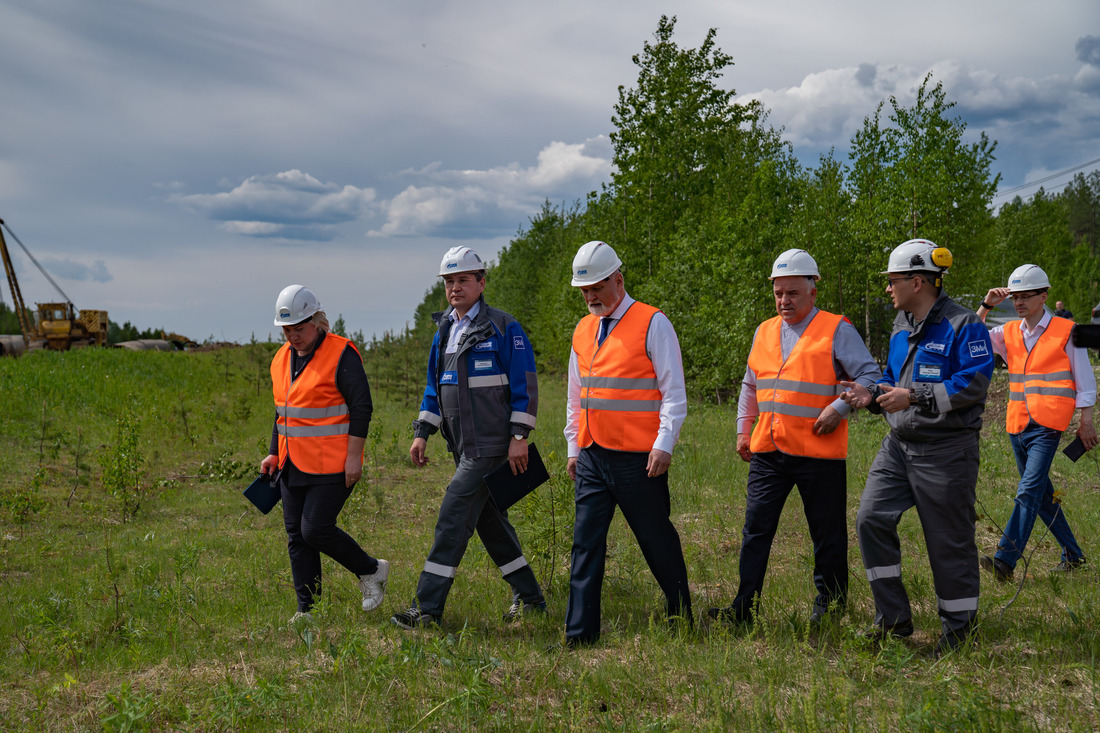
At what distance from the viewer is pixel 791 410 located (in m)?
4.65

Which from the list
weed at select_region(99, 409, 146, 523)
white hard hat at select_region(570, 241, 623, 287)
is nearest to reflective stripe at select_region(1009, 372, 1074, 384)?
white hard hat at select_region(570, 241, 623, 287)

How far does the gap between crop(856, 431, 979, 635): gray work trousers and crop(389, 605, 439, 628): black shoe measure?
106 inches

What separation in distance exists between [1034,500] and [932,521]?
8.15 feet

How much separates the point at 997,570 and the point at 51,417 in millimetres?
16125

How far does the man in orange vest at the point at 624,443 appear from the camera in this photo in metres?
4.48

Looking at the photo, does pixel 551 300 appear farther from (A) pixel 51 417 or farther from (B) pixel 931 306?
(B) pixel 931 306

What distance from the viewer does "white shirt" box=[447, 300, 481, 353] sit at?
16.7 feet

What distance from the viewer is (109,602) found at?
600cm

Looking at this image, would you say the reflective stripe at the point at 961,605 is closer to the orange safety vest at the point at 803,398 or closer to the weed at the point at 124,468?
the orange safety vest at the point at 803,398

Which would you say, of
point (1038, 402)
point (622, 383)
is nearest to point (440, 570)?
point (622, 383)

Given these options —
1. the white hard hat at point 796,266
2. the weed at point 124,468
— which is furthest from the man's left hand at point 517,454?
the weed at point 124,468

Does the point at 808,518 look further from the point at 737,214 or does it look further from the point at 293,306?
the point at 737,214

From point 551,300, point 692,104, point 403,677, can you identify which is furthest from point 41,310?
point 403,677

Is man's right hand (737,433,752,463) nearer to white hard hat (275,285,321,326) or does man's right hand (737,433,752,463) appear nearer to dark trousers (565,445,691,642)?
dark trousers (565,445,691,642)
